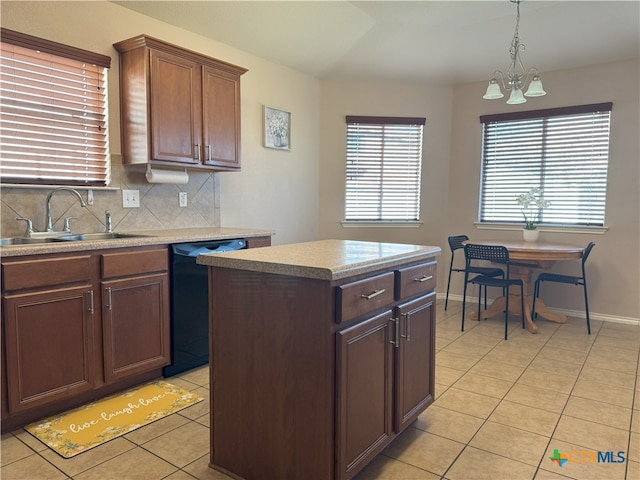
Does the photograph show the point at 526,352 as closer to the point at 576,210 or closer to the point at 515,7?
the point at 576,210

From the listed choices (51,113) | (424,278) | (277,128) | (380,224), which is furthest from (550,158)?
(51,113)

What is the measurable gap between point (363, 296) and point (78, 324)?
5.10ft

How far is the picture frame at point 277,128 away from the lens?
13.5ft

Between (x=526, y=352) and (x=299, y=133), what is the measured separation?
2.89m

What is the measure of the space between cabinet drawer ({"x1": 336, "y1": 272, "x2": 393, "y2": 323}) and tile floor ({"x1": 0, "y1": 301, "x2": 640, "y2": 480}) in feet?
2.37

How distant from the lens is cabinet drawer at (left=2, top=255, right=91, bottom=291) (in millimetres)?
2014

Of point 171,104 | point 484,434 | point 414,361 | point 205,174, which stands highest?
point 171,104

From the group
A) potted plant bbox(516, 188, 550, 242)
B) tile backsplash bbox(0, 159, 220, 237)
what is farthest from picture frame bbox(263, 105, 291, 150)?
potted plant bbox(516, 188, 550, 242)

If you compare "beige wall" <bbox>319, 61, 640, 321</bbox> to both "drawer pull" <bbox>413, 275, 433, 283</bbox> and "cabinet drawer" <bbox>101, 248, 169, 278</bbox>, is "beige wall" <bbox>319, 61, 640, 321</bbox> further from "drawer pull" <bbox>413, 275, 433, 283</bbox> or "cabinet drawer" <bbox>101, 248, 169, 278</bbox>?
"drawer pull" <bbox>413, 275, 433, 283</bbox>

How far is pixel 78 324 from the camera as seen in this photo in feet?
7.50

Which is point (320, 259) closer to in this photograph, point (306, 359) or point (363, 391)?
point (306, 359)

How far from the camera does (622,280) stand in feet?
13.7

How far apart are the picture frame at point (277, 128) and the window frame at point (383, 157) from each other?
31.4 inches

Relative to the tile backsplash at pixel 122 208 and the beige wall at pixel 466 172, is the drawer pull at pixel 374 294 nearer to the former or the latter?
the tile backsplash at pixel 122 208
